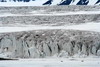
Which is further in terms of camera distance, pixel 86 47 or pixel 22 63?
pixel 86 47

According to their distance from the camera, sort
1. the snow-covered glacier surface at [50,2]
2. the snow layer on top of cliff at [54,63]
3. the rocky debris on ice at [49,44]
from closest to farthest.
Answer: the snow layer on top of cliff at [54,63] < the rocky debris on ice at [49,44] < the snow-covered glacier surface at [50,2]

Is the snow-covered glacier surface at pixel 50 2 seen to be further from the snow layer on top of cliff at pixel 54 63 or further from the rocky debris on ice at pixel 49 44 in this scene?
the snow layer on top of cliff at pixel 54 63

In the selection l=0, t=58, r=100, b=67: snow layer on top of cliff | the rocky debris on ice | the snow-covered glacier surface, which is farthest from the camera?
the snow-covered glacier surface

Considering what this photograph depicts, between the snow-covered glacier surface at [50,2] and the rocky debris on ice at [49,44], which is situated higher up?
the rocky debris on ice at [49,44]

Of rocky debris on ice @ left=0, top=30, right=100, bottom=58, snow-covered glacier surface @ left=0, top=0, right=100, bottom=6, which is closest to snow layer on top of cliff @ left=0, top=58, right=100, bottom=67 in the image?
rocky debris on ice @ left=0, top=30, right=100, bottom=58

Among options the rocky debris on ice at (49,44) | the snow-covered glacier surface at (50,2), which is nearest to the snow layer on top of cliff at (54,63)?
the rocky debris on ice at (49,44)

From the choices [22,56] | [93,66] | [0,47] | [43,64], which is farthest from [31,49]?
[93,66]

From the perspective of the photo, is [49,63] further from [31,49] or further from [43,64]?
[31,49]

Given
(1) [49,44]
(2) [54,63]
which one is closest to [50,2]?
(1) [49,44]

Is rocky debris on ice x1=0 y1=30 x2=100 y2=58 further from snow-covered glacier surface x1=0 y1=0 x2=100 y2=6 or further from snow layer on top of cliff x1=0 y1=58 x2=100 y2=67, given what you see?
snow-covered glacier surface x1=0 y1=0 x2=100 y2=6

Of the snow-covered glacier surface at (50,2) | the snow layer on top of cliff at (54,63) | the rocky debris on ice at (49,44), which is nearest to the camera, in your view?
the snow layer on top of cliff at (54,63)

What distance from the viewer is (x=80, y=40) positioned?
63.9ft

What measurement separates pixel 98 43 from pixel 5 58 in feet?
16.9

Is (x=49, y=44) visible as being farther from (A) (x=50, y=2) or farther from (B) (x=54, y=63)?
(A) (x=50, y=2)
